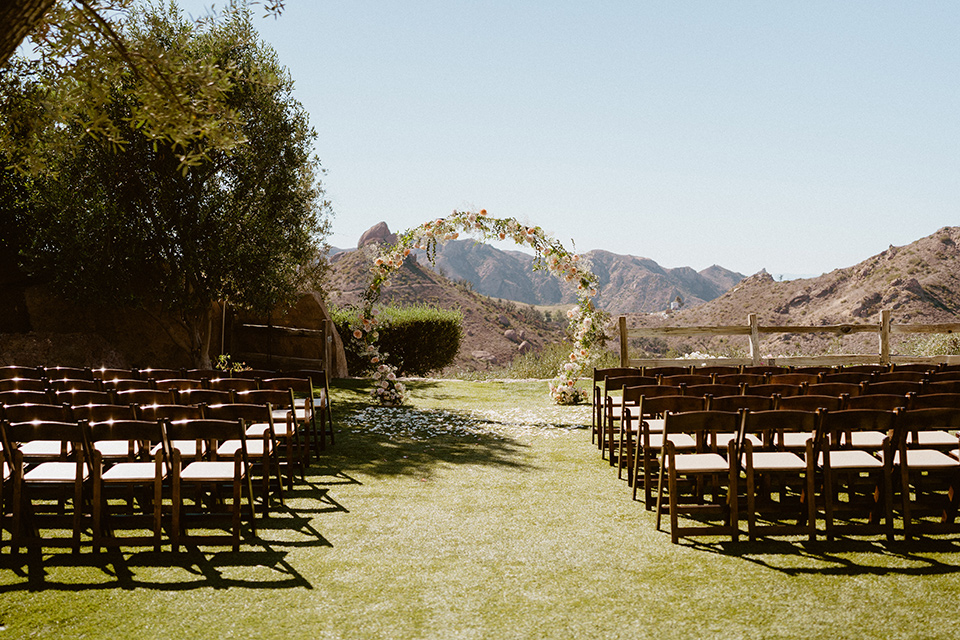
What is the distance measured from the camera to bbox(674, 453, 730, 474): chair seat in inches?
205

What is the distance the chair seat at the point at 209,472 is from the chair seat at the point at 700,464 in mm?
3407

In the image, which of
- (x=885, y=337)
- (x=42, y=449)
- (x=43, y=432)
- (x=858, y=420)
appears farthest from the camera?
(x=885, y=337)

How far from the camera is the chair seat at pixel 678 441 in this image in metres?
6.20

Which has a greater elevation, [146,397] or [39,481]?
[146,397]

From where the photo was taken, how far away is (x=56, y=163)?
1127 cm

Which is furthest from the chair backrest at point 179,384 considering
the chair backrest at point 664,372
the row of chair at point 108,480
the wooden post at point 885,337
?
the wooden post at point 885,337

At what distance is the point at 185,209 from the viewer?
1308 centimetres

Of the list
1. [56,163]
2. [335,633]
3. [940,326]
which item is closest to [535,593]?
[335,633]

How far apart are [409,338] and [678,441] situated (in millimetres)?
13810

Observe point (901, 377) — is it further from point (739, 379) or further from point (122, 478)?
point (122, 478)

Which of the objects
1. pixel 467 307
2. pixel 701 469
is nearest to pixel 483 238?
pixel 701 469

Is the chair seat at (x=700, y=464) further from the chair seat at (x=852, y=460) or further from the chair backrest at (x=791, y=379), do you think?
the chair backrest at (x=791, y=379)

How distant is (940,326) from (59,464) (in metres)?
15.4

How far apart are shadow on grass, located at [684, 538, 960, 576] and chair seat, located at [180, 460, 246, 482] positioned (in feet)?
11.6
